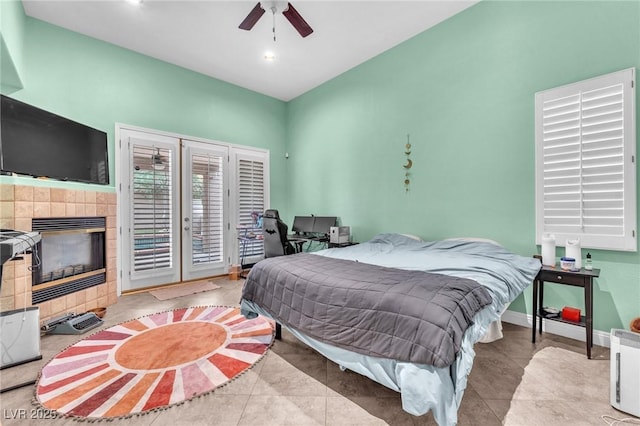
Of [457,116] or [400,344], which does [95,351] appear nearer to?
[400,344]

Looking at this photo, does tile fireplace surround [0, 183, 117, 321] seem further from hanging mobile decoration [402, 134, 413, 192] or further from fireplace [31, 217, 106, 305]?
hanging mobile decoration [402, 134, 413, 192]

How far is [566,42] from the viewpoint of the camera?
247cm

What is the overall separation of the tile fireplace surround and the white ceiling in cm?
208

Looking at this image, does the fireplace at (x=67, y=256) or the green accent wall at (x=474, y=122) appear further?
the fireplace at (x=67, y=256)

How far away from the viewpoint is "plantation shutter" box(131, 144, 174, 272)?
392 cm

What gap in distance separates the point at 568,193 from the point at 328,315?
2.45m

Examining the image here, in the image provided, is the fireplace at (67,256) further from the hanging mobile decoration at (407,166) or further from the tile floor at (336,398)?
the hanging mobile decoration at (407,166)

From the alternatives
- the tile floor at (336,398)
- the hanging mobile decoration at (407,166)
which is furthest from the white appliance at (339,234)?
the tile floor at (336,398)

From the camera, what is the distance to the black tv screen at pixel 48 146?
231 cm

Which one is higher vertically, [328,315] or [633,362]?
[328,315]

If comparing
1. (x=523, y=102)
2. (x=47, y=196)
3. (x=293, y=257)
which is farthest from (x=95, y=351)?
(x=523, y=102)

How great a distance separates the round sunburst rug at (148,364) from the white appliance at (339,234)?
167 cm

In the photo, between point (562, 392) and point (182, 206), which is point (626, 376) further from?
point (182, 206)

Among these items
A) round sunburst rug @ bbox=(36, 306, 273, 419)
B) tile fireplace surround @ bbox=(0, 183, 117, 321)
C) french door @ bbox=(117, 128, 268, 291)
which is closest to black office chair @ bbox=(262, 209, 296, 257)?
round sunburst rug @ bbox=(36, 306, 273, 419)
